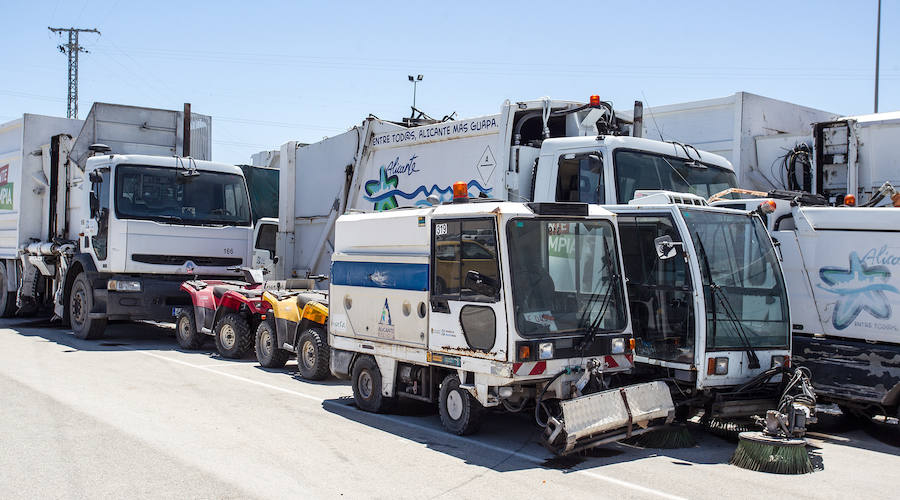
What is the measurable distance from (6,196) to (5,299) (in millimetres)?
2387

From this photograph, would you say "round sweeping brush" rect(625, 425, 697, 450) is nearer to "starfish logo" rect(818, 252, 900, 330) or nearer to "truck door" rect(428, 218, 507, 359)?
"truck door" rect(428, 218, 507, 359)

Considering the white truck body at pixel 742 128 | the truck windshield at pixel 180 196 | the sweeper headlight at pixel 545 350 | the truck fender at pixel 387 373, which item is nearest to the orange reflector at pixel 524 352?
the sweeper headlight at pixel 545 350

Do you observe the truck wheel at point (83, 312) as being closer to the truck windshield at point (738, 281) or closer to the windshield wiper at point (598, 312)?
the windshield wiper at point (598, 312)

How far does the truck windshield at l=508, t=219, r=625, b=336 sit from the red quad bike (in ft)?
19.6

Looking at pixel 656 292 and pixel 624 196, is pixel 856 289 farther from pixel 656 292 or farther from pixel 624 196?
pixel 624 196

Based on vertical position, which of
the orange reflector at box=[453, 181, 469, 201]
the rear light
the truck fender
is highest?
the orange reflector at box=[453, 181, 469, 201]

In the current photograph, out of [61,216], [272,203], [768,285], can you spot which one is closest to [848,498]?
[768,285]

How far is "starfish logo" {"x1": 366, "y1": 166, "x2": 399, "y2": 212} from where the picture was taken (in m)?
13.0

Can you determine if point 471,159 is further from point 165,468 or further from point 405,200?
point 165,468

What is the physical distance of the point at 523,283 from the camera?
23.1 ft

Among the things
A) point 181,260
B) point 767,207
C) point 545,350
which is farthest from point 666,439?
point 181,260

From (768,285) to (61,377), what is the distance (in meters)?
8.73

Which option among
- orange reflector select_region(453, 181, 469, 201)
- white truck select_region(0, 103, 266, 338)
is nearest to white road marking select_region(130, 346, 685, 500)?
orange reflector select_region(453, 181, 469, 201)

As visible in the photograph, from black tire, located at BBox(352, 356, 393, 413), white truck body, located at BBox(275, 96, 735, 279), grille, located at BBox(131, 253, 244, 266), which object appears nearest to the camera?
black tire, located at BBox(352, 356, 393, 413)
